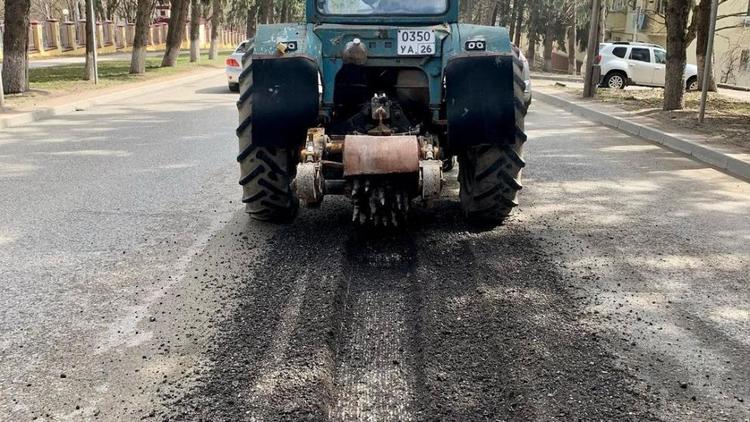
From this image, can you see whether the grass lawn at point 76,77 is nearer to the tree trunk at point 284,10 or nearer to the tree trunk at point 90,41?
the tree trunk at point 90,41

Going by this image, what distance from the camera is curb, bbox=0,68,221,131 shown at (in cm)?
1410

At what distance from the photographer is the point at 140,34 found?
27.2 m

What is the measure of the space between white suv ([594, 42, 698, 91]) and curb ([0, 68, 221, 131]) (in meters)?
16.4

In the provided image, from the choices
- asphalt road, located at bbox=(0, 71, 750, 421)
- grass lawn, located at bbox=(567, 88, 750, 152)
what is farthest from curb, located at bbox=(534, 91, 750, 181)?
asphalt road, located at bbox=(0, 71, 750, 421)

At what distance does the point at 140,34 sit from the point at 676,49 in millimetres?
19095

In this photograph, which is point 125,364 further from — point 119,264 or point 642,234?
point 642,234

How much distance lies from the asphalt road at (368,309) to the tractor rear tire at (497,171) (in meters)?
0.24

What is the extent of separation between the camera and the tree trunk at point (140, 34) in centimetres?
2703

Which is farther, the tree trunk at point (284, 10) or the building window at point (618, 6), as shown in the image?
the tree trunk at point (284, 10)

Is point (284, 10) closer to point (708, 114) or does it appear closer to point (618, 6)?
point (618, 6)

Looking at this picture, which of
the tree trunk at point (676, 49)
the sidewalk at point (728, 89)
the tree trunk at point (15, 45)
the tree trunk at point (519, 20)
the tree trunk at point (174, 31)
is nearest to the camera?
the tree trunk at point (676, 49)

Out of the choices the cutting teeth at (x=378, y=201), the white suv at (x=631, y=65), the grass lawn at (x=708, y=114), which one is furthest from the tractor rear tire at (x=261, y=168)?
the white suv at (x=631, y=65)

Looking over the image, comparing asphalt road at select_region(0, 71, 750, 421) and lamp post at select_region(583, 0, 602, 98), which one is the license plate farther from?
lamp post at select_region(583, 0, 602, 98)

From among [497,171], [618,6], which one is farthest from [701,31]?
[618,6]
